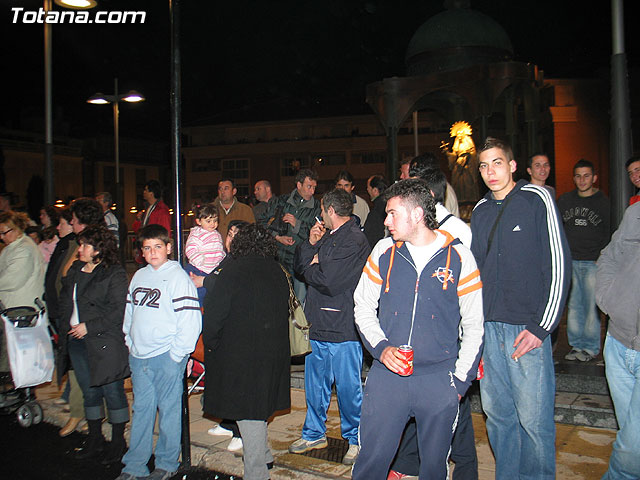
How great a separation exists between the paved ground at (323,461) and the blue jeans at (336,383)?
33cm

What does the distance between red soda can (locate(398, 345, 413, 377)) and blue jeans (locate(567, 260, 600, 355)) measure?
14.0ft

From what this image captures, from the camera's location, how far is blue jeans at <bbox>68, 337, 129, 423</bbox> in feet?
19.0

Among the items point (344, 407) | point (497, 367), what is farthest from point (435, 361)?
point (344, 407)

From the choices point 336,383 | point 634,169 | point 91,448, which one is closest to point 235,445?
point 336,383

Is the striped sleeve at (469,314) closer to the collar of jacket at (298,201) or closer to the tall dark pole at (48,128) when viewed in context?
the collar of jacket at (298,201)

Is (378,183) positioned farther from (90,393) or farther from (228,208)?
(90,393)

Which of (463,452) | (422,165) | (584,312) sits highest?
(422,165)

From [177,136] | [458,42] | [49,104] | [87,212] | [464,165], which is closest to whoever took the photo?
[177,136]

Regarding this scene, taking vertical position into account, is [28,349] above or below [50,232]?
below

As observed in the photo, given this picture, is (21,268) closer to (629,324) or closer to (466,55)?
(629,324)

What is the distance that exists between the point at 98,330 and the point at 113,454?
1243 millimetres

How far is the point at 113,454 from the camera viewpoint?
19.0ft

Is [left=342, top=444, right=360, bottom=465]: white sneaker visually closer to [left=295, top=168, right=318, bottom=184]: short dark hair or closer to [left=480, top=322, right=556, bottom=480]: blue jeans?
[left=480, top=322, right=556, bottom=480]: blue jeans

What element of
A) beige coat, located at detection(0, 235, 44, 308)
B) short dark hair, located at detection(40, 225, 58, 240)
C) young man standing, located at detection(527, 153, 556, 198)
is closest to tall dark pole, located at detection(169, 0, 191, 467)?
beige coat, located at detection(0, 235, 44, 308)
